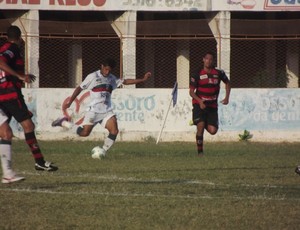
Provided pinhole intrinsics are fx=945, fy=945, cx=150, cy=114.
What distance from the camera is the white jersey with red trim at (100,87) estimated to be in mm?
17188

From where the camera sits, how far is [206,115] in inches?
709

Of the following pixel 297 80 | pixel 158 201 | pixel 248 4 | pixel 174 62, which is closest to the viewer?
pixel 158 201

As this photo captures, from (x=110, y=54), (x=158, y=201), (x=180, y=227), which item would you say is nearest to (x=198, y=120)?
(x=158, y=201)

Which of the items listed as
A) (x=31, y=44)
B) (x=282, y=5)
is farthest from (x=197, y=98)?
(x=282, y=5)

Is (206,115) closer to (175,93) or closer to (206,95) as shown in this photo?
(206,95)

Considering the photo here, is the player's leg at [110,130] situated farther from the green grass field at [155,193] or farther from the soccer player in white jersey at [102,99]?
the green grass field at [155,193]

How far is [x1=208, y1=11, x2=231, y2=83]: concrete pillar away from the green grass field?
347 inches

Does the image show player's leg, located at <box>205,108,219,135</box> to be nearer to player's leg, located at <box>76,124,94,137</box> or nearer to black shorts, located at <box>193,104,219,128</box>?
black shorts, located at <box>193,104,219,128</box>

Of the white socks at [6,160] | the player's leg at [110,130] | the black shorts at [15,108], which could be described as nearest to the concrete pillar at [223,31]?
the player's leg at [110,130]

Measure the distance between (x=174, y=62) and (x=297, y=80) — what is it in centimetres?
458

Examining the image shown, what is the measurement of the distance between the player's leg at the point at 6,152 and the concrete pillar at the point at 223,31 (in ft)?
45.6

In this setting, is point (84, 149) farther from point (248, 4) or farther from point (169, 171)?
point (248, 4)

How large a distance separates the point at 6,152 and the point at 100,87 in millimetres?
6100

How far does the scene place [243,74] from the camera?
32312 mm
